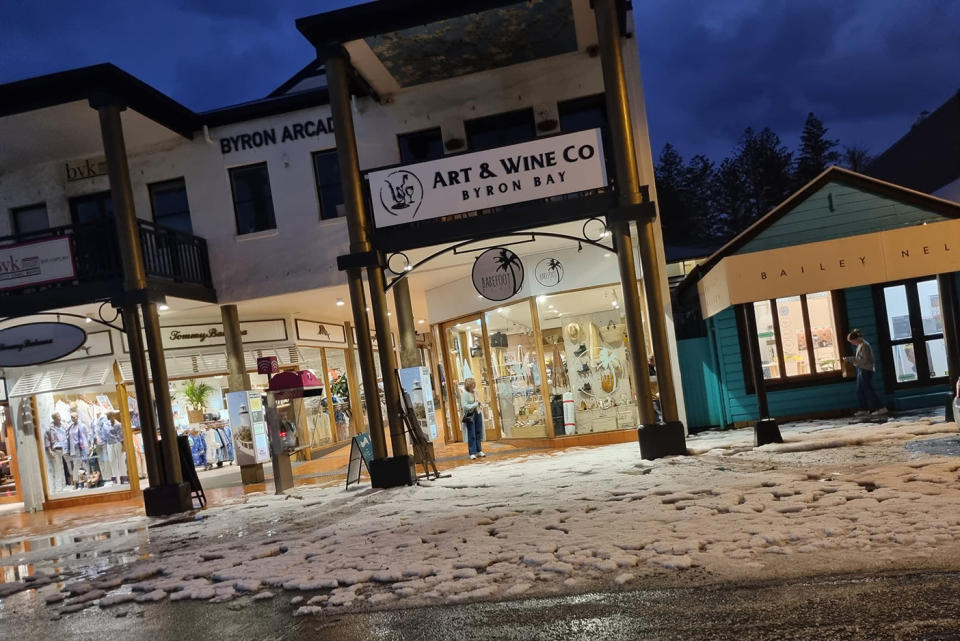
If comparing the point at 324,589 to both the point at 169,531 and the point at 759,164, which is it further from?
the point at 759,164

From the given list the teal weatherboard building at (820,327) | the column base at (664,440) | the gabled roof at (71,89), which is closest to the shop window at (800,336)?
the teal weatherboard building at (820,327)

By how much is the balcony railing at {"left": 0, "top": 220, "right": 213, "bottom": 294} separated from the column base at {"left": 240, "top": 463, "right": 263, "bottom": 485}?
12.7 ft

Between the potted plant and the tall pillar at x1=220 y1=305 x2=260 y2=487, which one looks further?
the potted plant

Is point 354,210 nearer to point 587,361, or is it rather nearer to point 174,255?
point 174,255

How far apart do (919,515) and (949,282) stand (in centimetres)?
631

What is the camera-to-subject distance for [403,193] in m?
12.4

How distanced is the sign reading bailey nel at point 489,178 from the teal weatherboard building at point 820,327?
2.84 meters

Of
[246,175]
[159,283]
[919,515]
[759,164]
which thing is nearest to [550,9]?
[246,175]

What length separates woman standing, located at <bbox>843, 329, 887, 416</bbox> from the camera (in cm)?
1299

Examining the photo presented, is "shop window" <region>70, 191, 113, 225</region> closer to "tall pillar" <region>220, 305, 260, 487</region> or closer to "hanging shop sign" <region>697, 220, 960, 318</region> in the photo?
"tall pillar" <region>220, 305, 260, 487</region>

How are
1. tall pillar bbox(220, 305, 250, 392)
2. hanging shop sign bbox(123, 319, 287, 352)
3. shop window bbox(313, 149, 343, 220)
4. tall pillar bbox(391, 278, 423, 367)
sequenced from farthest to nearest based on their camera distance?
hanging shop sign bbox(123, 319, 287, 352) < tall pillar bbox(391, 278, 423, 367) < tall pillar bbox(220, 305, 250, 392) < shop window bbox(313, 149, 343, 220)

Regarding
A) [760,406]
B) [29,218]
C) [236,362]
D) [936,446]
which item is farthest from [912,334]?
[29,218]

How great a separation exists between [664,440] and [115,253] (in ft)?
33.6

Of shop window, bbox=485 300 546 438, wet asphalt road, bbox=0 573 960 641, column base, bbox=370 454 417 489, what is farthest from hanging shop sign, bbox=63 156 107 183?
wet asphalt road, bbox=0 573 960 641
